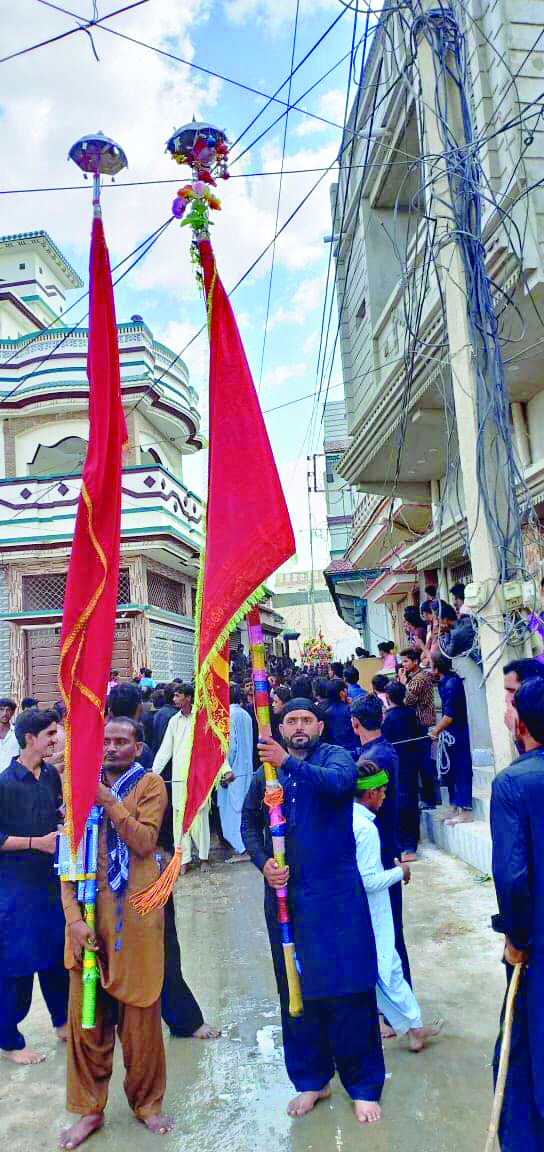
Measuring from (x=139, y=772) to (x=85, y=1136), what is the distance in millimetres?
1367

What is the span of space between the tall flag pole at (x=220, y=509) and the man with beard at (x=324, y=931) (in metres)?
0.36

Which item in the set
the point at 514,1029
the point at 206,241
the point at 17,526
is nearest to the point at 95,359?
the point at 206,241

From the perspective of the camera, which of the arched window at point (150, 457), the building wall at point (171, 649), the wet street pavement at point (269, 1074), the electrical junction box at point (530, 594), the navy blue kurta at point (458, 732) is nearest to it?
the wet street pavement at point (269, 1074)

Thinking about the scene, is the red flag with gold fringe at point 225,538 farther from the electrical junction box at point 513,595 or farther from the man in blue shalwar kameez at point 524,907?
the electrical junction box at point 513,595

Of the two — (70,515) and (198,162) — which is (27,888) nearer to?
(198,162)

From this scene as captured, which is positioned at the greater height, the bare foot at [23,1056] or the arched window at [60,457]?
the arched window at [60,457]

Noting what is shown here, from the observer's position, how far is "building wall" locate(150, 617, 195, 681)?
16.2m

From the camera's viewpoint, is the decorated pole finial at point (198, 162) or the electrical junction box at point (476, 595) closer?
the decorated pole finial at point (198, 162)

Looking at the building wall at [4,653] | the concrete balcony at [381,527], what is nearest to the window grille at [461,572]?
the concrete balcony at [381,527]

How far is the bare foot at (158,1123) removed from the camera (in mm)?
3125

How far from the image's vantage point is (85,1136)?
123 inches

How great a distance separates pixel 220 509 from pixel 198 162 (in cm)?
161

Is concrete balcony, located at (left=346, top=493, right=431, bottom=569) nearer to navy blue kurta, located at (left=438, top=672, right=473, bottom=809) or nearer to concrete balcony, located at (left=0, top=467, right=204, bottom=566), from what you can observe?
navy blue kurta, located at (left=438, top=672, right=473, bottom=809)

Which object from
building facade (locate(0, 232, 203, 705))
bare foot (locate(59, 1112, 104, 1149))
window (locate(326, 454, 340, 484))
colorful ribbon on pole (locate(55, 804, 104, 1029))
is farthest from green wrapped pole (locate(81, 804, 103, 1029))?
window (locate(326, 454, 340, 484))
